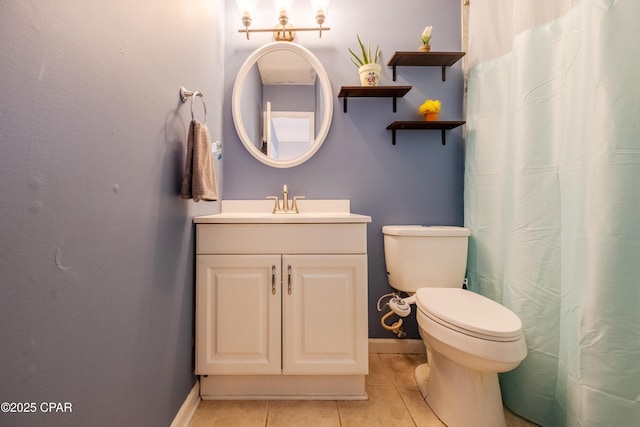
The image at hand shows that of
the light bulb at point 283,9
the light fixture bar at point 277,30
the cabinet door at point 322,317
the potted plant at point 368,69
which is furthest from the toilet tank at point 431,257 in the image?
the light bulb at point 283,9

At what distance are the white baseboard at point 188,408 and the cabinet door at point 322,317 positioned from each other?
411mm

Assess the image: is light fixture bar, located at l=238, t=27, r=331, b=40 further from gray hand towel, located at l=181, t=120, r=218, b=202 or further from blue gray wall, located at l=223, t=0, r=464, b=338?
gray hand towel, located at l=181, t=120, r=218, b=202

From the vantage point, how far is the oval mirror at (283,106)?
5.50ft

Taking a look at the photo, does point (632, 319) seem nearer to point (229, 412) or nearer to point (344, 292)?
point (344, 292)

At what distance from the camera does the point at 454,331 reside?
1017mm

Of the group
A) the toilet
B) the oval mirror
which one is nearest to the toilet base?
the toilet

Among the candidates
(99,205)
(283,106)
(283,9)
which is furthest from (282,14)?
(99,205)

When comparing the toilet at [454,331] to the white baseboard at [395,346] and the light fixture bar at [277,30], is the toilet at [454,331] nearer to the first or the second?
the white baseboard at [395,346]

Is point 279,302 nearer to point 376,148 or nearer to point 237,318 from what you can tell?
point 237,318

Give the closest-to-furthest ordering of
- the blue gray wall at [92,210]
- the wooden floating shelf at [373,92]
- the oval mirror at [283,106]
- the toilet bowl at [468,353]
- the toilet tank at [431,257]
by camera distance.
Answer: the blue gray wall at [92,210]
the toilet bowl at [468,353]
the toilet tank at [431,257]
the wooden floating shelf at [373,92]
the oval mirror at [283,106]

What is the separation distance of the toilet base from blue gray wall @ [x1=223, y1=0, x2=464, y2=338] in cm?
55

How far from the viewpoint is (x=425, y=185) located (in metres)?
1.71

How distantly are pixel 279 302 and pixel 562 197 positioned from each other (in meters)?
1.22

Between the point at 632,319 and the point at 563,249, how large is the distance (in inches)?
10.8
